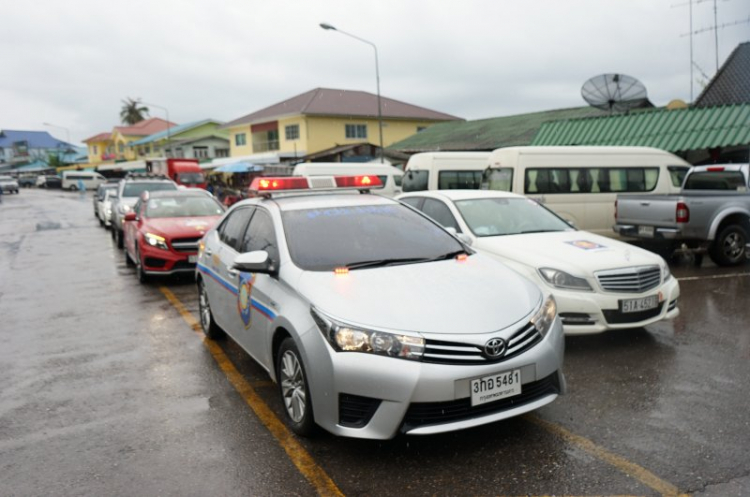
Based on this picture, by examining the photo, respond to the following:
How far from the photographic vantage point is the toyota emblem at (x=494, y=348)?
334cm

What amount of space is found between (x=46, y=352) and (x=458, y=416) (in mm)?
4644

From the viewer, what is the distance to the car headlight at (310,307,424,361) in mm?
3287

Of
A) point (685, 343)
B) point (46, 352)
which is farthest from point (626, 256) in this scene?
point (46, 352)

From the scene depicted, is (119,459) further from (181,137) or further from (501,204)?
(181,137)

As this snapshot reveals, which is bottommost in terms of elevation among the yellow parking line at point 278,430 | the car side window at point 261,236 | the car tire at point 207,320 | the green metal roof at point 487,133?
the yellow parking line at point 278,430

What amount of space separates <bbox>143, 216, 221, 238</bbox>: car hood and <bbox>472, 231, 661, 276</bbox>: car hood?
5.04 m

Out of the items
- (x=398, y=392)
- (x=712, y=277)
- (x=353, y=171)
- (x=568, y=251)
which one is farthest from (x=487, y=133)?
(x=398, y=392)

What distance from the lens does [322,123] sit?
4025 cm

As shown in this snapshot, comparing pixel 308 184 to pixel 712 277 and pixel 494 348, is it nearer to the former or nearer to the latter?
pixel 494 348

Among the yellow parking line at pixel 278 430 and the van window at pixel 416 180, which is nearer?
the yellow parking line at pixel 278 430

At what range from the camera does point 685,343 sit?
18.8ft

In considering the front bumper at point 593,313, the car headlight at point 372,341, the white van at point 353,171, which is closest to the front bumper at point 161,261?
the front bumper at point 593,313

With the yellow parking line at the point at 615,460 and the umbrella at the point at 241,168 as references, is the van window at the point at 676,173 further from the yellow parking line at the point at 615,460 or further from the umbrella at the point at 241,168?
the umbrella at the point at 241,168

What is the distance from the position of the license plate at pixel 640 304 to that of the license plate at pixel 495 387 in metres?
2.57
